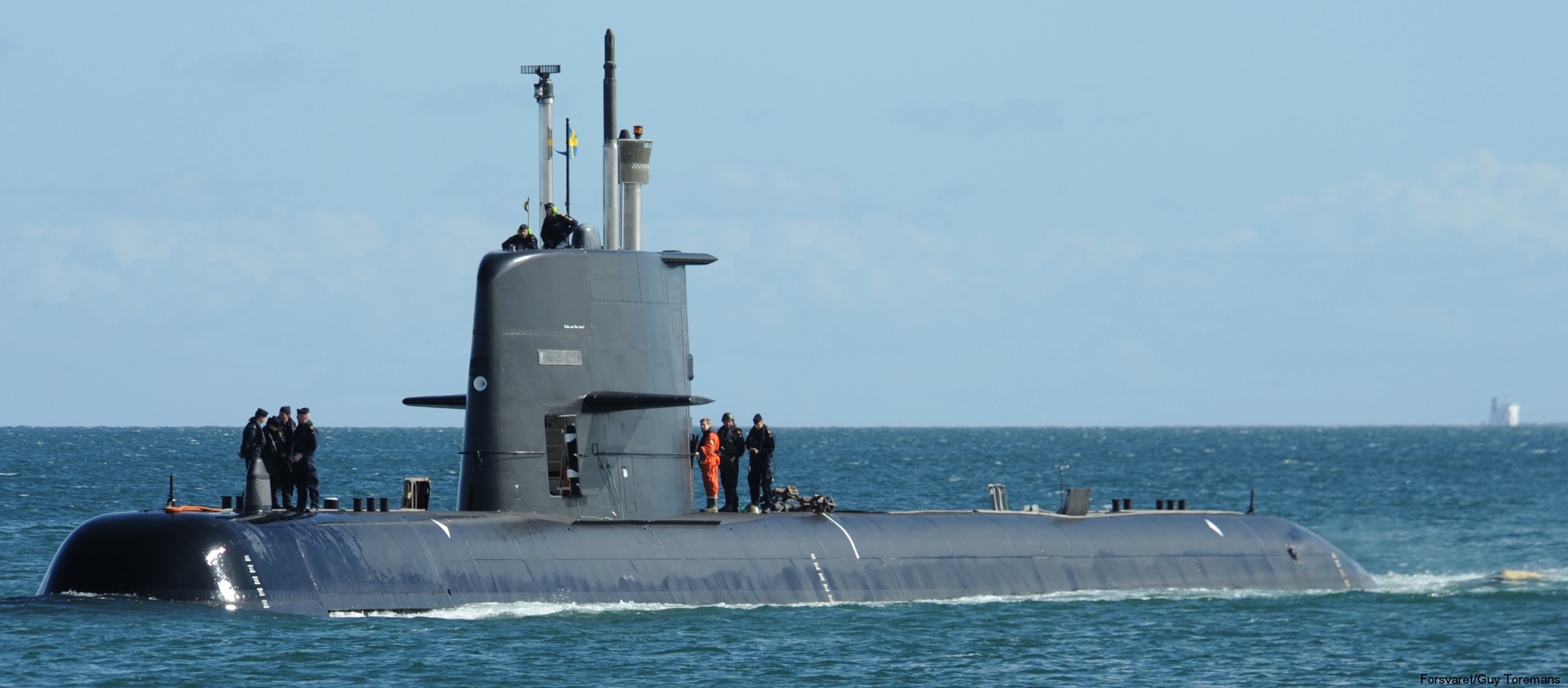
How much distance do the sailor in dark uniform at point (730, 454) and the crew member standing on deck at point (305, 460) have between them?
19.9 ft

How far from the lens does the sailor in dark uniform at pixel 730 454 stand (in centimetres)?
2664

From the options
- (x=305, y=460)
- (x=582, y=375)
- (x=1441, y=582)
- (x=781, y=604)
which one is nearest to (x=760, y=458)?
(x=781, y=604)

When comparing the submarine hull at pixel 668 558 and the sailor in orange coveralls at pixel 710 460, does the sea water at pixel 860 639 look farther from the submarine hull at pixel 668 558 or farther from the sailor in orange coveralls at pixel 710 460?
the sailor in orange coveralls at pixel 710 460

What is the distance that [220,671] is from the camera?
1806 cm

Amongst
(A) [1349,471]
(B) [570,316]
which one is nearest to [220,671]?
(B) [570,316]

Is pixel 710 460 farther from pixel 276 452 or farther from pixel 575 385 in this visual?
pixel 276 452

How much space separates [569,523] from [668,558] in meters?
1.26

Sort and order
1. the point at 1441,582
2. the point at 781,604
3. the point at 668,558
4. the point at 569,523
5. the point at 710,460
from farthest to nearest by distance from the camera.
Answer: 1. the point at 1441,582
2. the point at 710,460
3. the point at 781,604
4. the point at 668,558
5. the point at 569,523

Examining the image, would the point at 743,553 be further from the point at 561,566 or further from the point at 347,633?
the point at 347,633

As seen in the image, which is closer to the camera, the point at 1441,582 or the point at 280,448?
the point at 280,448

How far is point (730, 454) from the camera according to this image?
87.8ft

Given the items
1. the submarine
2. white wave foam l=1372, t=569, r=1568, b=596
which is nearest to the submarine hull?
the submarine

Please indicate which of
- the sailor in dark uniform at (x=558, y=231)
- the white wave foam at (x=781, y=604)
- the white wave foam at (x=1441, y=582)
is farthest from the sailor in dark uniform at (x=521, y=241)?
the white wave foam at (x=1441, y=582)

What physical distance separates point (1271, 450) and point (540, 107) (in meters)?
125
